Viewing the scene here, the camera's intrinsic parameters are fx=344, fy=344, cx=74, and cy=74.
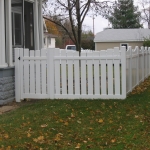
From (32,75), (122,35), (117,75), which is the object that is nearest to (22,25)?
(32,75)

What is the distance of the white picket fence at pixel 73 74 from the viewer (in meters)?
8.93

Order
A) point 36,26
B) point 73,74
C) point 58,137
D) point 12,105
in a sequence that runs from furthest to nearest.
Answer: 1. point 36,26
2. point 12,105
3. point 73,74
4. point 58,137

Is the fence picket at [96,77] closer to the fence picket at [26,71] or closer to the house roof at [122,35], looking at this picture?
the fence picket at [26,71]

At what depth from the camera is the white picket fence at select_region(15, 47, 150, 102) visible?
893 centimetres

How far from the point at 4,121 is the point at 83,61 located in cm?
286

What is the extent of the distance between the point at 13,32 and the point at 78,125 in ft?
16.4

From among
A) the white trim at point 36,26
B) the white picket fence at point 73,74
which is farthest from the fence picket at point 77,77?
the white trim at point 36,26

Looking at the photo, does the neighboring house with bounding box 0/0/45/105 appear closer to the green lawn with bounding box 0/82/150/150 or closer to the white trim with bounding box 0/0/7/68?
the white trim with bounding box 0/0/7/68

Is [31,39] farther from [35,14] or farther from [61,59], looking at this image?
[61,59]

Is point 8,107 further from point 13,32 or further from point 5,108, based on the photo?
point 13,32

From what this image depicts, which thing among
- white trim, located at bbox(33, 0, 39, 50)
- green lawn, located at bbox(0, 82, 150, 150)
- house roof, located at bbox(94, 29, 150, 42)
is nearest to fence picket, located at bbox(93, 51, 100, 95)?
green lawn, located at bbox(0, 82, 150, 150)

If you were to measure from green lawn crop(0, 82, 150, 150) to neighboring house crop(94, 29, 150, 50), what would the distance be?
31.5m

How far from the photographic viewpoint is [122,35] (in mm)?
41000

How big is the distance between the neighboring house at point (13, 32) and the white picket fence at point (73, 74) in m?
0.36
